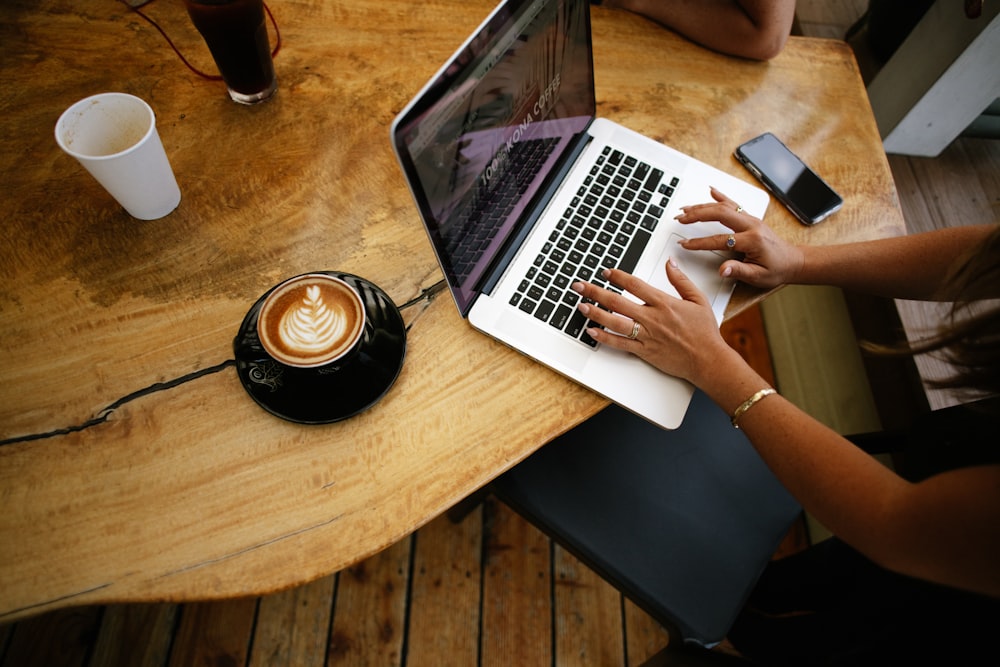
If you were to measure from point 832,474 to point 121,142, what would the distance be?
3.32 ft

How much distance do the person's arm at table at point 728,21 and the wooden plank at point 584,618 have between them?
112cm

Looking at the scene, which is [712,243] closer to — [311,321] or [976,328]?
[976,328]

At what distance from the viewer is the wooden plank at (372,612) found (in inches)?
51.9

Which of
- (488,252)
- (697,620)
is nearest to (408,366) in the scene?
(488,252)

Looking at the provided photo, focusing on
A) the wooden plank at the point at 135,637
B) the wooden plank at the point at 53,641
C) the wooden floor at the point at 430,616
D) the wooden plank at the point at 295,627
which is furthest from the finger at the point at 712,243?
the wooden plank at the point at 53,641

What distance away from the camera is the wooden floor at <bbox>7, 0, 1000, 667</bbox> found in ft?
4.28

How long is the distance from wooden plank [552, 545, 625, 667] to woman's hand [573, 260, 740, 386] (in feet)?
2.51

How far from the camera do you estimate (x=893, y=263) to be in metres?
0.83

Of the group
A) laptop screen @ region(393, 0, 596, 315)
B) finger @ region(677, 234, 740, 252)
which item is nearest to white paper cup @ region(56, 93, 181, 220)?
laptop screen @ region(393, 0, 596, 315)

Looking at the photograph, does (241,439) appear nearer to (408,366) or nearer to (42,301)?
(408,366)

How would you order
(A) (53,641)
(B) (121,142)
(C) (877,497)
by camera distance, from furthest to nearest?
(A) (53,641), (B) (121,142), (C) (877,497)

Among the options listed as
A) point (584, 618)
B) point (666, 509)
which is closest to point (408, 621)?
point (584, 618)

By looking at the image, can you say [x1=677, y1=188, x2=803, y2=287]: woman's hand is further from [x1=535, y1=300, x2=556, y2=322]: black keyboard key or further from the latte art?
the latte art

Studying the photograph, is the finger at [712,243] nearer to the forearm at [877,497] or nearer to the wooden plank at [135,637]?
the forearm at [877,497]
